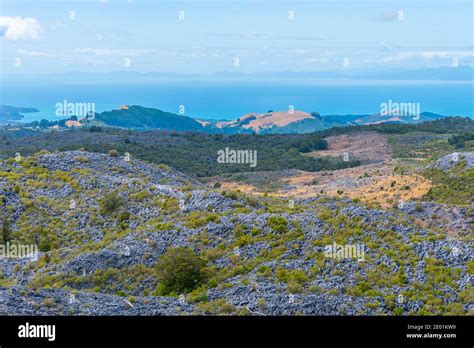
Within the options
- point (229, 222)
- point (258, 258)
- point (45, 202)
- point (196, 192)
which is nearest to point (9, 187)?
point (45, 202)

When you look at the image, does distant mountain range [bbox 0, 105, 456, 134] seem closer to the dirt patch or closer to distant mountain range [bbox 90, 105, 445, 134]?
distant mountain range [bbox 90, 105, 445, 134]

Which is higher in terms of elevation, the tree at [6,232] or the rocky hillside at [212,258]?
the rocky hillside at [212,258]

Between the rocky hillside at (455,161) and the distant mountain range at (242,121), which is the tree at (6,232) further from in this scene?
the distant mountain range at (242,121)

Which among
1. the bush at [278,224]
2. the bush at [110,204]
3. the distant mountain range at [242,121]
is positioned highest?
the bush at [278,224]

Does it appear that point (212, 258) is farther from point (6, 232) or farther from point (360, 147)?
point (360, 147)

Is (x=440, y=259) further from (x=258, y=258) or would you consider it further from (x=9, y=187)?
(x=9, y=187)

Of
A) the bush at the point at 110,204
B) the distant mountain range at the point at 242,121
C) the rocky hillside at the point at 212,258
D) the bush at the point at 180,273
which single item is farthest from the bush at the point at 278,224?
the distant mountain range at the point at 242,121

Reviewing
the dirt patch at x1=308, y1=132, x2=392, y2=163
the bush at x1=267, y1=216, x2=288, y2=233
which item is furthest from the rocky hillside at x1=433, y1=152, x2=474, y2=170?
the bush at x1=267, y1=216, x2=288, y2=233
